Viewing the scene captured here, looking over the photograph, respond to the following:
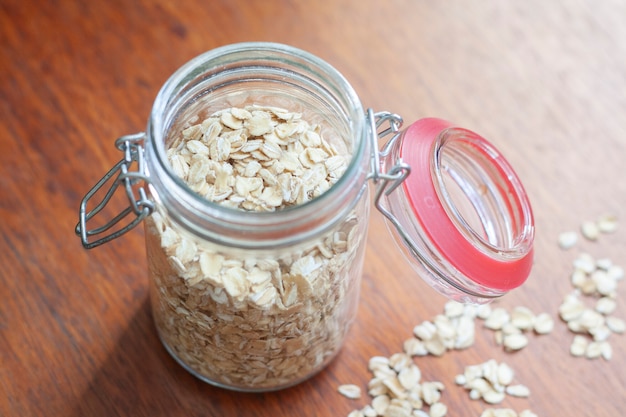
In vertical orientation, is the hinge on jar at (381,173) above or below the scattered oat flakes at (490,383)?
above

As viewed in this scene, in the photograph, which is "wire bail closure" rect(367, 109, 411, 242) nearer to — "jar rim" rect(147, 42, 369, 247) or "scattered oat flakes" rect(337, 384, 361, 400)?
"jar rim" rect(147, 42, 369, 247)

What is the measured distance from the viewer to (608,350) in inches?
33.5

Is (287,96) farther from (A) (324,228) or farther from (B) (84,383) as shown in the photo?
(B) (84,383)

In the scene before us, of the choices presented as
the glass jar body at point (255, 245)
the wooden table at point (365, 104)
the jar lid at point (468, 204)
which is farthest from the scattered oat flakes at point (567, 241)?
the glass jar body at point (255, 245)

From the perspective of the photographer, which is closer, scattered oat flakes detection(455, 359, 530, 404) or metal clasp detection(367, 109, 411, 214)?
metal clasp detection(367, 109, 411, 214)

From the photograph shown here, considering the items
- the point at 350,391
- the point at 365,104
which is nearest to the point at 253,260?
the point at 350,391

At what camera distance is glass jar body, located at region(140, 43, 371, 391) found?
62 centimetres

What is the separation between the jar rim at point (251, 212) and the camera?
598mm

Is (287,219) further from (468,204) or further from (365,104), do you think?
(365,104)

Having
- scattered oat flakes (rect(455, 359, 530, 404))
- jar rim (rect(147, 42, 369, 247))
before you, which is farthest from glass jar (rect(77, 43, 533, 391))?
scattered oat flakes (rect(455, 359, 530, 404))

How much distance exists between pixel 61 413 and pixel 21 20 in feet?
1.58

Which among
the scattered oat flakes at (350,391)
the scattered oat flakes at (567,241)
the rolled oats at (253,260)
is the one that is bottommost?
the scattered oat flakes at (350,391)

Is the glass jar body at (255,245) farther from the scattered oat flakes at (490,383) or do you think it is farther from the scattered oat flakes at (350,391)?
the scattered oat flakes at (490,383)

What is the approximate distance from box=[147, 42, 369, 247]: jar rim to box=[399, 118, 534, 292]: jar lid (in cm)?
6
